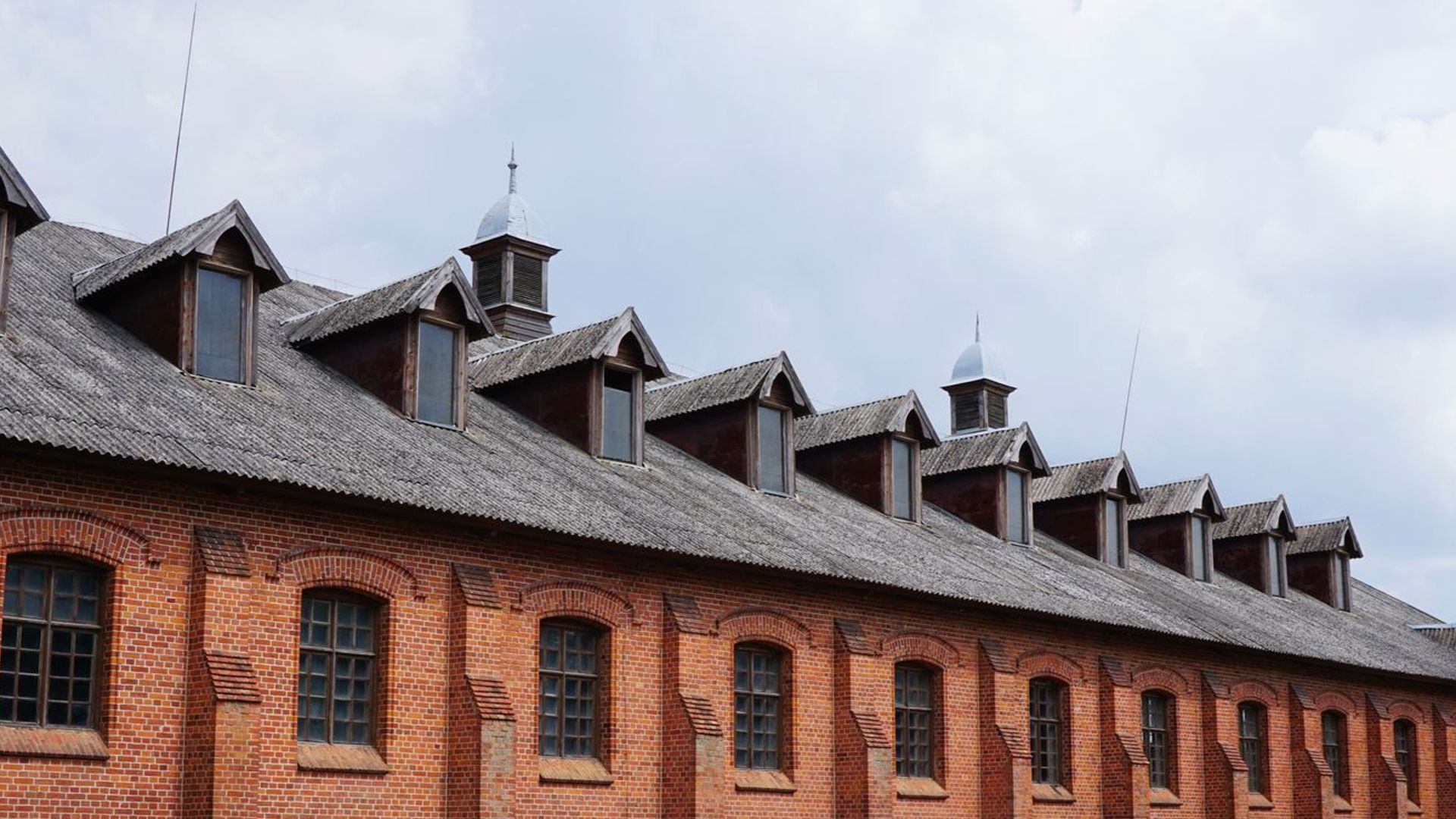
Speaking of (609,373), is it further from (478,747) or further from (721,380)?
(478,747)

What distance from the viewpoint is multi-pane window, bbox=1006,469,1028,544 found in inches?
1447

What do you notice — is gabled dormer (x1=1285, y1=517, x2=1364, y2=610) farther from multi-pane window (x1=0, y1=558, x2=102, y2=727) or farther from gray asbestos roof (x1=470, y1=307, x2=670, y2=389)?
multi-pane window (x1=0, y1=558, x2=102, y2=727)

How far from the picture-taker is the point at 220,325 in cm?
2323

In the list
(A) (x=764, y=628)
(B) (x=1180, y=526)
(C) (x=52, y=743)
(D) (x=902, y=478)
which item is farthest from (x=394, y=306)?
(B) (x=1180, y=526)

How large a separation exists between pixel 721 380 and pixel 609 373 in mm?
3653

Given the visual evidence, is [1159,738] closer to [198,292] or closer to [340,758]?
[340,758]

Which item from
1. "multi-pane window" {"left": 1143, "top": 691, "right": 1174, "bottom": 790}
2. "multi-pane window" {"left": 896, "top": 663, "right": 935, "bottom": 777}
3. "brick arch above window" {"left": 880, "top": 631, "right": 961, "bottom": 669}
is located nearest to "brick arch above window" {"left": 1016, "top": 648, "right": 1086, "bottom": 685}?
"brick arch above window" {"left": 880, "top": 631, "right": 961, "bottom": 669}

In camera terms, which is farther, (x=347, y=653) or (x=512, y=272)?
(x=512, y=272)

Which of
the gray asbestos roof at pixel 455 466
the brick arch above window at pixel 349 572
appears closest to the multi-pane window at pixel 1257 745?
the gray asbestos roof at pixel 455 466

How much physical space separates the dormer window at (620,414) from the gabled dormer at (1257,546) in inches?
814

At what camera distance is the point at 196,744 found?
19.5 metres

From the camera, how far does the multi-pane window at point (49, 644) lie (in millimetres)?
18672

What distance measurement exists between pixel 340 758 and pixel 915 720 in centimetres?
1123

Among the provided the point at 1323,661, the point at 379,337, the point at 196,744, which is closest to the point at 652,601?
the point at 379,337
